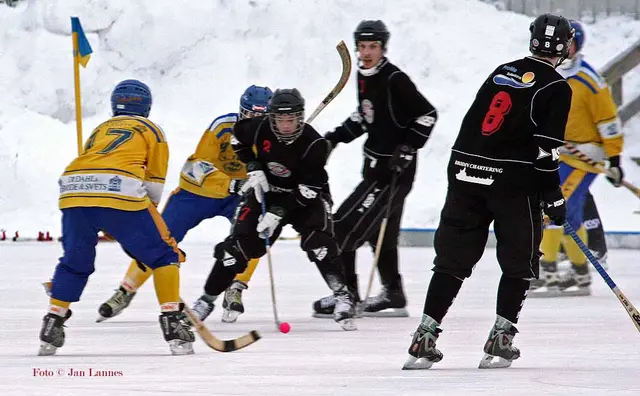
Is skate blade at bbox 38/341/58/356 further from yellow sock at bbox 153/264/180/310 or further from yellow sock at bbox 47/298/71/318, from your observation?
yellow sock at bbox 153/264/180/310

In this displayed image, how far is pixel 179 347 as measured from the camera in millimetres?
6414

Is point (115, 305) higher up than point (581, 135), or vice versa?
point (581, 135)

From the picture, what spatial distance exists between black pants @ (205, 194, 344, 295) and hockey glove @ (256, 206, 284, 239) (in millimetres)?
89

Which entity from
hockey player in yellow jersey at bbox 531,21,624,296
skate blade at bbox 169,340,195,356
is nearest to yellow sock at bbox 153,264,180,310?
skate blade at bbox 169,340,195,356

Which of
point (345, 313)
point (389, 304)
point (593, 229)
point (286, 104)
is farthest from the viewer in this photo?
point (593, 229)

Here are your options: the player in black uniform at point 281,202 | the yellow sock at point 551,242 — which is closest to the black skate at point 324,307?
the player in black uniform at point 281,202

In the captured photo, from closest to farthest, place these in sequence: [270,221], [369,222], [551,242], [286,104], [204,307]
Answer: [286,104], [270,221], [204,307], [369,222], [551,242]

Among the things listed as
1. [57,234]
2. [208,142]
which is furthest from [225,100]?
[208,142]

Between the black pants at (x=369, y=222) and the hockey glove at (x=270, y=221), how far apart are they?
25.9 inches

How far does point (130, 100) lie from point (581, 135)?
141 inches

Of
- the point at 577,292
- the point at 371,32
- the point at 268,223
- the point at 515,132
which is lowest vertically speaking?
the point at 577,292

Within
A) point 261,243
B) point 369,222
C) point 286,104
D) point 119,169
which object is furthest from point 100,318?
point 119,169

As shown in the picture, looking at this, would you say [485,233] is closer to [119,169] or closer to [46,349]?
[119,169]

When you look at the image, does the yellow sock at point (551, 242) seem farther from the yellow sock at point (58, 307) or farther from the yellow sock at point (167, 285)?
the yellow sock at point (58, 307)
